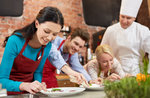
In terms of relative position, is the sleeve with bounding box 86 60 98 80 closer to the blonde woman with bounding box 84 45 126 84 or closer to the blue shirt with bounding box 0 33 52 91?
the blonde woman with bounding box 84 45 126 84

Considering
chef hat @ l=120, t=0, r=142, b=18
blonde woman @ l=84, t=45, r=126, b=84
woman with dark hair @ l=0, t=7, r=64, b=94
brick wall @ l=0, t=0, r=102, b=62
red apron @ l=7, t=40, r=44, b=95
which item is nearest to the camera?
woman with dark hair @ l=0, t=7, r=64, b=94

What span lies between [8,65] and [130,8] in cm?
176

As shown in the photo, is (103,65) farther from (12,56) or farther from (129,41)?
(12,56)

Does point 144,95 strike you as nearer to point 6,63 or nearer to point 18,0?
point 6,63

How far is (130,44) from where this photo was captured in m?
2.18

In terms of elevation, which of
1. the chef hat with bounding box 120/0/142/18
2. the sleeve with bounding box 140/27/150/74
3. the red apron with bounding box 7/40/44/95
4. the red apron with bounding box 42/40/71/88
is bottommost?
the red apron with bounding box 42/40/71/88

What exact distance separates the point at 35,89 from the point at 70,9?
3331 mm

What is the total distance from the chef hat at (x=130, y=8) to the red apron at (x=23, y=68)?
1317mm

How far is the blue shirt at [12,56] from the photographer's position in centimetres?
103

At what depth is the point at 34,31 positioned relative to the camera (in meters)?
1.28

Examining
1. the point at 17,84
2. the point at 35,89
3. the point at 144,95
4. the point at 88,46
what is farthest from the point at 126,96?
the point at 88,46

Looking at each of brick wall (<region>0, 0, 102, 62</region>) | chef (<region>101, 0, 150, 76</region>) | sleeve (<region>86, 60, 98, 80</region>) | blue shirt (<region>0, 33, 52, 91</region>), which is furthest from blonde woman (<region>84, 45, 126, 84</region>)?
brick wall (<region>0, 0, 102, 62</region>)

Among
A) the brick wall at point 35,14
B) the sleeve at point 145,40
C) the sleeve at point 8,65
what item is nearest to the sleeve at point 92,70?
the sleeve at point 145,40

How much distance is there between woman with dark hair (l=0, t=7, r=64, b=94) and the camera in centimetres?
113
